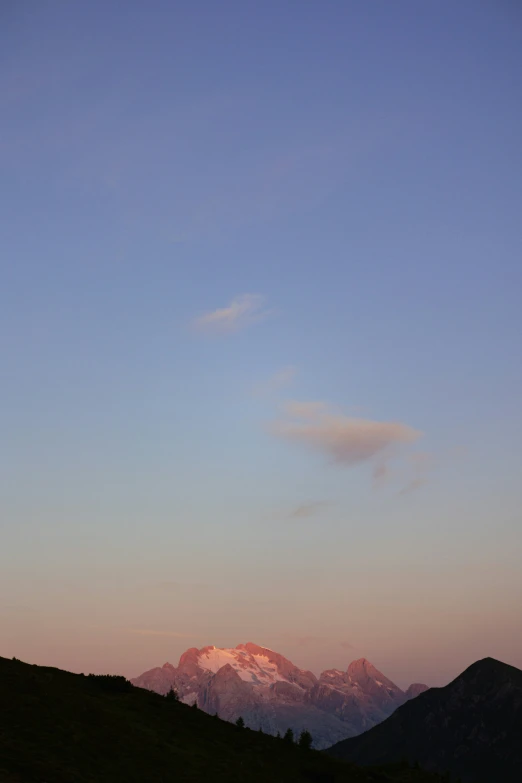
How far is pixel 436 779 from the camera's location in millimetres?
61031

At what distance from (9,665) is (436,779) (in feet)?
109

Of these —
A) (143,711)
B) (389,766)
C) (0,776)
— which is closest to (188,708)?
(143,711)

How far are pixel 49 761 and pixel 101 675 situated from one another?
23461 mm

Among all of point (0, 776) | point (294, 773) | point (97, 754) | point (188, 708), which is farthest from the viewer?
point (188, 708)

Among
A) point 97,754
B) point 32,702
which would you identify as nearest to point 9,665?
point 32,702

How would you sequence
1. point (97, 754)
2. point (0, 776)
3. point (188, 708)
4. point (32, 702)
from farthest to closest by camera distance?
point (188, 708), point (32, 702), point (97, 754), point (0, 776)

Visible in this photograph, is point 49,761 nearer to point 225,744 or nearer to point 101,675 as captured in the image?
point 225,744

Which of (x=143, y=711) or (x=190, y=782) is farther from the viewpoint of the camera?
(x=143, y=711)

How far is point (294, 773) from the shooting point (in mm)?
54500

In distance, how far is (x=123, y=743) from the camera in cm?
4906

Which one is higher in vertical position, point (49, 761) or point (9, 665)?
point (9, 665)

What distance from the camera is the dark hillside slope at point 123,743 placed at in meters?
43.2

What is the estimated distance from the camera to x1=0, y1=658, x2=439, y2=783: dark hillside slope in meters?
43.2

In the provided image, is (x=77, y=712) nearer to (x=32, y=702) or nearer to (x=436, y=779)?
(x=32, y=702)
